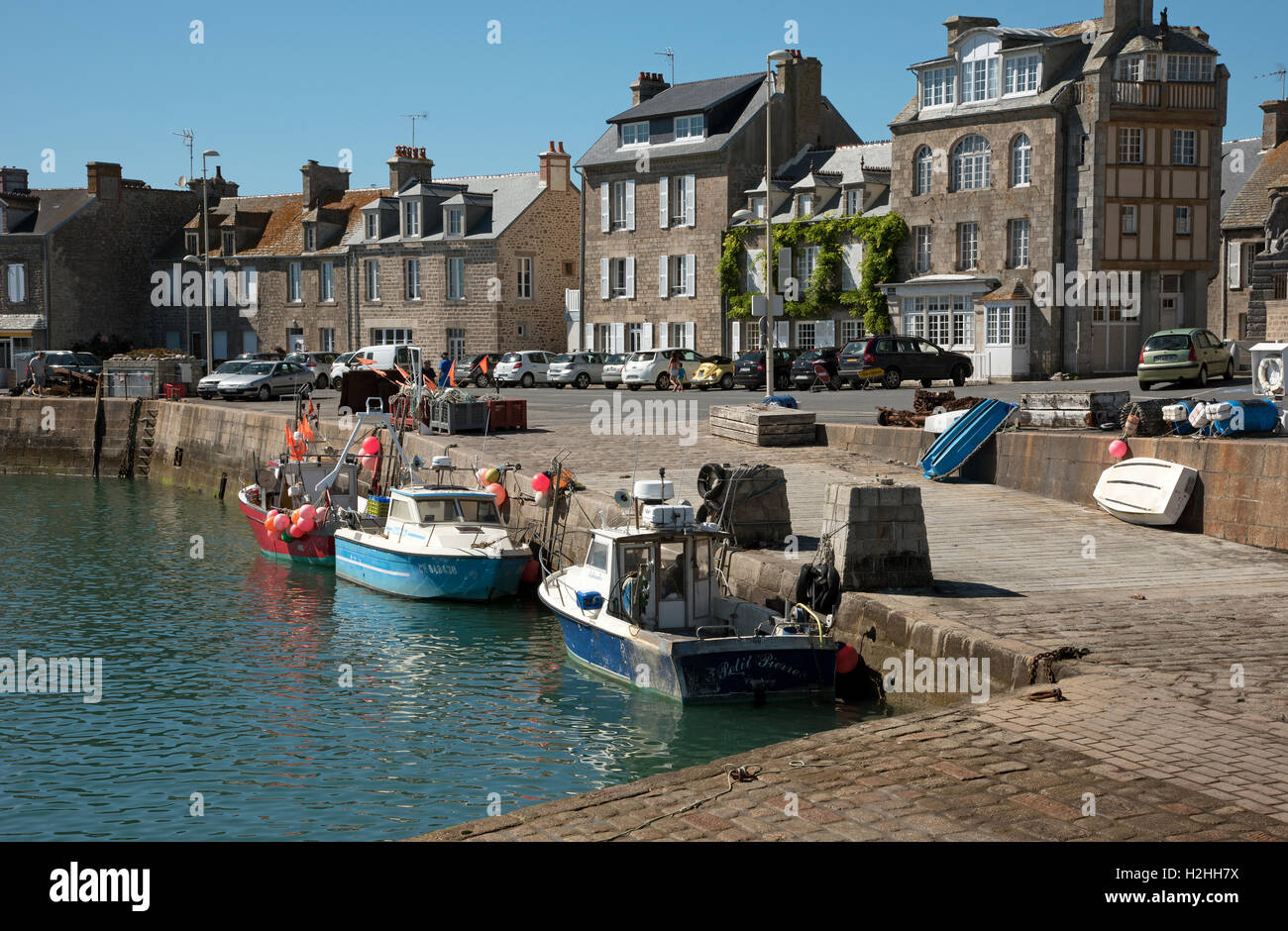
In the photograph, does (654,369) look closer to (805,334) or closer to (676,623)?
(805,334)

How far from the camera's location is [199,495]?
3484cm

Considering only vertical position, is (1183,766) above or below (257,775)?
above

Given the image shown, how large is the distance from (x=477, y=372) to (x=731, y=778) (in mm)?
40167

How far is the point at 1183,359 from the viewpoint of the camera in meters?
31.3

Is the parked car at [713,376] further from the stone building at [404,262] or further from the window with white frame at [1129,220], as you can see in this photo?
the stone building at [404,262]

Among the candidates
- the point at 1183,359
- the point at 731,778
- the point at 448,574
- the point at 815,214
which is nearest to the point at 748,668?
the point at 731,778

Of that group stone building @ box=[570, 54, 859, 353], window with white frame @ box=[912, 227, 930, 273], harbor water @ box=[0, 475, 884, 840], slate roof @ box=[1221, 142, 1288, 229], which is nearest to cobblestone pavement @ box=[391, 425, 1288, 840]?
harbor water @ box=[0, 475, 884, 840]

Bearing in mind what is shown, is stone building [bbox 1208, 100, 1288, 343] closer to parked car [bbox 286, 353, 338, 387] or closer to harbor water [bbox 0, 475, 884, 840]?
parked car [bbox 286, 353, 338, 387]

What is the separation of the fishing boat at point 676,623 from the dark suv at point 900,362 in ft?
82.5

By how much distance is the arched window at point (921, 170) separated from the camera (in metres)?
44.4

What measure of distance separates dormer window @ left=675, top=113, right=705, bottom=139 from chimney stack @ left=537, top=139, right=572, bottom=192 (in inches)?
303
